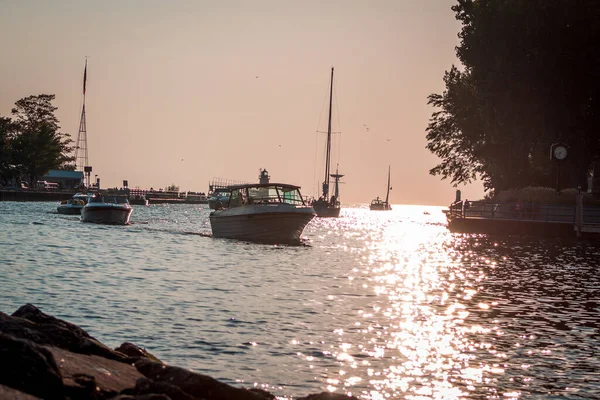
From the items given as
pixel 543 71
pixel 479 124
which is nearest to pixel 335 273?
pixel 543 71

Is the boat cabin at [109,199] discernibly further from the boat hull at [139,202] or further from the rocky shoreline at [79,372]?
the boat hull at [139,202]

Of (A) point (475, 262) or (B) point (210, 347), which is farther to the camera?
(A) point (475, 262)

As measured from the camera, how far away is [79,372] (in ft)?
31.8

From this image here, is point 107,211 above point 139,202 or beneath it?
above

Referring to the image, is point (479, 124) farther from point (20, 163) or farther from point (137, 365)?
point (20, 163)

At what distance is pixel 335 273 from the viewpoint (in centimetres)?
3116

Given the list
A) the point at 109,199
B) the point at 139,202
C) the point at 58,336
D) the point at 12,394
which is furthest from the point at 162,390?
the point at 139,202

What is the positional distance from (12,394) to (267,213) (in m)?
37.4

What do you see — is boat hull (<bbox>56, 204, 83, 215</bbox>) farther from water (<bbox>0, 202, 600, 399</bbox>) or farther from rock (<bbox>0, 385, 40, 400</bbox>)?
rock (<bbox>0, 385, 40, 400</bbox>)

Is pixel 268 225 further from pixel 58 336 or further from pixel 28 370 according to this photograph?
pixel 28 370

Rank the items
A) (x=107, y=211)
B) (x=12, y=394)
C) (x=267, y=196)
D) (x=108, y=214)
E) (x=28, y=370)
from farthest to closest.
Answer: (x=108, y=214), (x=107, y=211), (x=267, y=196), (x=28, y=370), (x=12, y=394)

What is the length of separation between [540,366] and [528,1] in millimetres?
52015

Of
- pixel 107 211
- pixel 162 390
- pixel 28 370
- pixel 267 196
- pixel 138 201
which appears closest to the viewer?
pixel 28 370

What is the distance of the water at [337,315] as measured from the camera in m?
13.0
